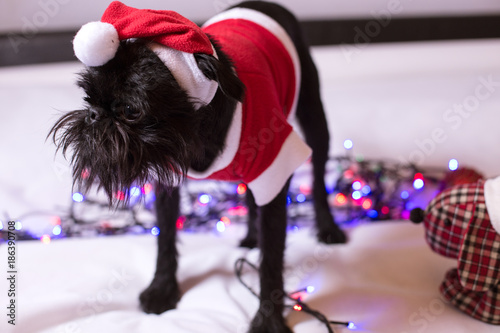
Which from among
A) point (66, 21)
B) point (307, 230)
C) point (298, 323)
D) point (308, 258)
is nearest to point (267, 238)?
point (298, 323)

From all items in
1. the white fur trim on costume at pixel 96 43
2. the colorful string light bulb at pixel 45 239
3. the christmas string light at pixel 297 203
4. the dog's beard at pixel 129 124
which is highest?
the white fur trim on costume at pixel 96 43

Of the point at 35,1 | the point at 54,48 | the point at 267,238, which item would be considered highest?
the point at 35,1

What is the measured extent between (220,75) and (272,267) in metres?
0.49

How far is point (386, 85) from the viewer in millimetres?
2156

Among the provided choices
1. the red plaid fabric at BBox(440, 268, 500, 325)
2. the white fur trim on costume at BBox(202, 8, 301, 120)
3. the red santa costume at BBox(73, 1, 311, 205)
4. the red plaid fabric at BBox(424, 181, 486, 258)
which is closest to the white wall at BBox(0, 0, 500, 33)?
the white fur trim on costume at BBox(202, 8, 301, 120)

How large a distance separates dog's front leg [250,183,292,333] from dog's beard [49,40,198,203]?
11.3 inches

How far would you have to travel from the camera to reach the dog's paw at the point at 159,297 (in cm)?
115

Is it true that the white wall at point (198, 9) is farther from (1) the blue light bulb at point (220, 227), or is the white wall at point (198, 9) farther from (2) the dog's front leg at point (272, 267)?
(2) the dog's front leg at point (272, 267)

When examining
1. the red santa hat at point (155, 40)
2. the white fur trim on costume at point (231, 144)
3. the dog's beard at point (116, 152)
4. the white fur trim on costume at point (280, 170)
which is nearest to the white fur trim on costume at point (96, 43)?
the red santa hat at point (155, 40)

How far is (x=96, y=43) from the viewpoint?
774 mm

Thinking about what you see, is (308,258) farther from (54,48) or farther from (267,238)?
(54,48)

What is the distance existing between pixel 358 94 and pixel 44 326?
1.60m

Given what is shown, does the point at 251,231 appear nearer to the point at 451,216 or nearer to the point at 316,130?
the point at 316,130

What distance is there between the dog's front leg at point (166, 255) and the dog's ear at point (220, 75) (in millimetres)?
406
